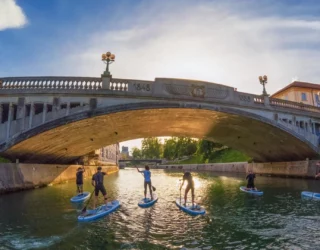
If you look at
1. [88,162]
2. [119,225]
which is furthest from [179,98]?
[88,162]

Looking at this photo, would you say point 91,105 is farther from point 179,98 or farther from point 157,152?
point 157,152

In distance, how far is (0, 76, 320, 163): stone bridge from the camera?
21859 millimetres

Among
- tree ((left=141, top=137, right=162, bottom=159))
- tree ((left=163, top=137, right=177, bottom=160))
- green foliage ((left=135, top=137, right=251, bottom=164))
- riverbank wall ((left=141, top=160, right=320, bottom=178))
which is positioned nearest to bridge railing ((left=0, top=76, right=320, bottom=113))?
riverbank wall ((left=141, top=160, right=320, bottom=178))

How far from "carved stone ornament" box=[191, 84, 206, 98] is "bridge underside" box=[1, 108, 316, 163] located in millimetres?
1460

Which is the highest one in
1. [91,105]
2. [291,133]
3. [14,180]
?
[91,105]

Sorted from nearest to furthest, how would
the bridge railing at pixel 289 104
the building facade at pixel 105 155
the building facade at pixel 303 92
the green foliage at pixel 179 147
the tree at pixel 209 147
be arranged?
the bridge railing at pixel 289 104 < the building facade at pixel 105 155 < the building facade at pixel 303 92 < the tree at pixel 209 147 < the green foliage at pixel 179 147

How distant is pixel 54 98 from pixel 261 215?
17.8m

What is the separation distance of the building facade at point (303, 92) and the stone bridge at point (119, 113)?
31.9 m

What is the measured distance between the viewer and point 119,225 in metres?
11.5

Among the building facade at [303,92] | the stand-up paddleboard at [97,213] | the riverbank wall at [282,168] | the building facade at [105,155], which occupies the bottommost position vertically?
the stand-up paddleboard at [97,213]

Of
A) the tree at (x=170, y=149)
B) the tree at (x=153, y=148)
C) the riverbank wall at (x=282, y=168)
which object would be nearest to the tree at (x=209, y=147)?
the riverbank wall at (x=282, y=168)

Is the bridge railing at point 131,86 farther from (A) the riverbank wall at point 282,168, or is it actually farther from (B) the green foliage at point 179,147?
(B) the green foliage at point 179,147

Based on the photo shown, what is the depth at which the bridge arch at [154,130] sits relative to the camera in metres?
22.2

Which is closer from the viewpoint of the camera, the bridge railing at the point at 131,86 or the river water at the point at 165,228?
the river water at the point at 165,228
